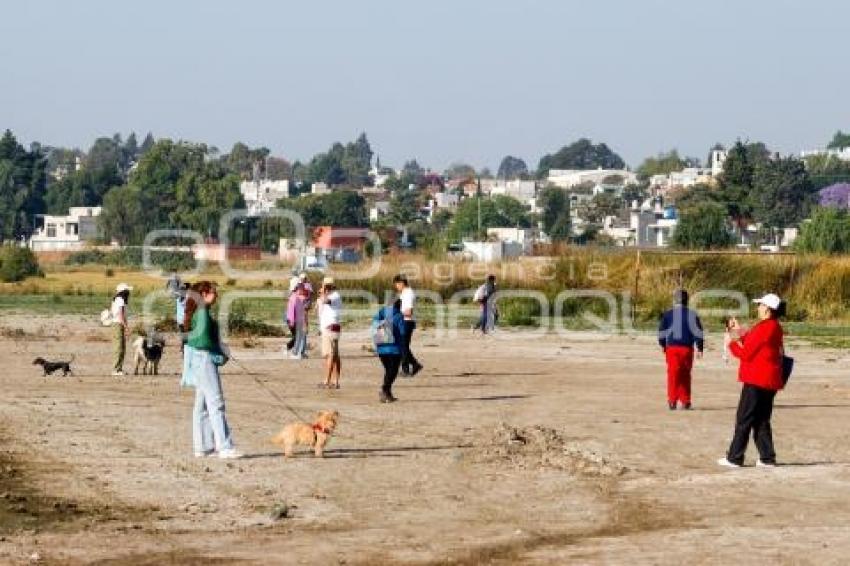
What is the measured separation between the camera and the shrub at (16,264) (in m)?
89.7

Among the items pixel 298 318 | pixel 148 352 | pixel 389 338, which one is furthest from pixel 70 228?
pixel 389 338

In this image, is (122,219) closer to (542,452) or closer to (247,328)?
(247,328)

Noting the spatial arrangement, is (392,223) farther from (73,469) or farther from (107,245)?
(73,469)

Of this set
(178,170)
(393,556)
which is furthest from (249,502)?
(178,170)

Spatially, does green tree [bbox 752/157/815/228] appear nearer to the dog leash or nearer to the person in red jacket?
the dog leash

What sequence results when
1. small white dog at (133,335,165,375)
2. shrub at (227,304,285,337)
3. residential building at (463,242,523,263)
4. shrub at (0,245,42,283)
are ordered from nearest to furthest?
1. small white dog at (133,335,165,375)
2. shrub at (227,304,285,337)
3. shrub at (0,245,42,283)
4. residential building at (463,242,523,263)

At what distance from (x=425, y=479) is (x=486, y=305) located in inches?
1068

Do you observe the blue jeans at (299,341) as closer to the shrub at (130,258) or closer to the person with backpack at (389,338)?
the person with backpack at (389,338)

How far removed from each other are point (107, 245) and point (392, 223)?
31.6 metres

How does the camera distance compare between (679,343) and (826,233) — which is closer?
(679,343)

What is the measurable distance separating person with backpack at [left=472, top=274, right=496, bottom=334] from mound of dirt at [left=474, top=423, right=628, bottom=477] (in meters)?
22.5

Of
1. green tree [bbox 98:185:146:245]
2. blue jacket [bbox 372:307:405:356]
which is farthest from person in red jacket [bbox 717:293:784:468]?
green tree [bbox 98:185:146:245]

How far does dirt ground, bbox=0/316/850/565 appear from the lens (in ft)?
47.1

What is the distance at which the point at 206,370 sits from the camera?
19094 mm
